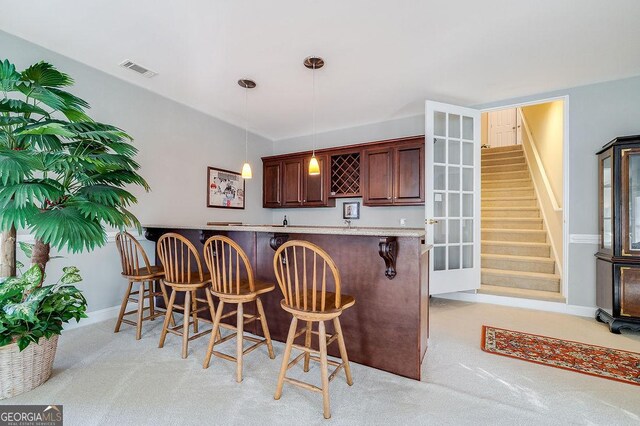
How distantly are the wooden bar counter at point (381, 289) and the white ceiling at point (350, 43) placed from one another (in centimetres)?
166

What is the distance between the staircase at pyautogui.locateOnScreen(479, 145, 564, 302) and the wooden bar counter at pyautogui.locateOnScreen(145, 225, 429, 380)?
8.19 feet

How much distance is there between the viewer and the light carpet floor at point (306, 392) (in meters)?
1.62

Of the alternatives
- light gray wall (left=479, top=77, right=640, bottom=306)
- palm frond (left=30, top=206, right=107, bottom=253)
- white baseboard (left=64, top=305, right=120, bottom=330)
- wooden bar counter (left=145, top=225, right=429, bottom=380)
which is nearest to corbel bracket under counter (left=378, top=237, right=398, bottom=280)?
wooden bar counter (left=145, top=225, right=429, bottom=380)

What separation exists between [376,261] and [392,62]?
205 cm

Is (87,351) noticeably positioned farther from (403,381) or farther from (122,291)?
(403,381)

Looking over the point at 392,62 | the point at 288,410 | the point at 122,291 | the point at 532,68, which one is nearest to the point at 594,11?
the point at 532,68

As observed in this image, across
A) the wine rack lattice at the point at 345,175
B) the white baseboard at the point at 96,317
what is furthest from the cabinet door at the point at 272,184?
the white baseboard at the point at 96,317

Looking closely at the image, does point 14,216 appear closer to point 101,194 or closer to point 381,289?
point 101,194

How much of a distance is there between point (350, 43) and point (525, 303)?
367cm

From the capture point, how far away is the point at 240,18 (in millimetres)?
2277

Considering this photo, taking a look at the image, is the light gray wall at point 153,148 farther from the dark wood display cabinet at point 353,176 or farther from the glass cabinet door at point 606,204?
the glass cabinet door at point 606,204

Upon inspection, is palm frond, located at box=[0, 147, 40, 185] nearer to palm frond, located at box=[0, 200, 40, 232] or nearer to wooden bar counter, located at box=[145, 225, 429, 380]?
palm frond, located at box=[0, 200, 40, 232]

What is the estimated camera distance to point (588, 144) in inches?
131

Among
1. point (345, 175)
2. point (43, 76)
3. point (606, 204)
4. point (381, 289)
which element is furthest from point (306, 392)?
point (606, 204)
